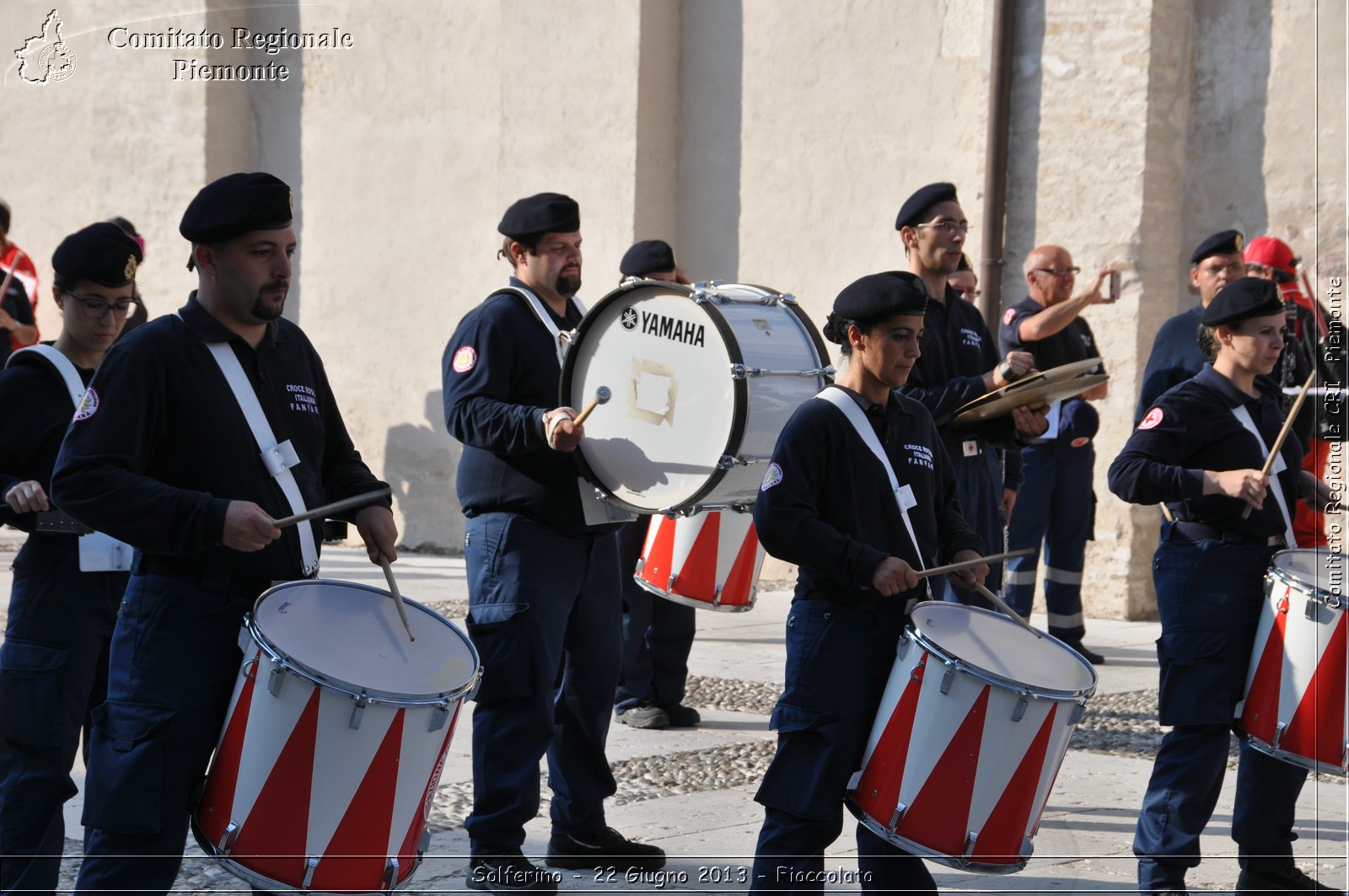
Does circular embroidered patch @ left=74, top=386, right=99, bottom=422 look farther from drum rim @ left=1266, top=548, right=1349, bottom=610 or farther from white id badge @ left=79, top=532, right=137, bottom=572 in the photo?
drum rim @ left=1266, top=548, right=1349, bottom=610

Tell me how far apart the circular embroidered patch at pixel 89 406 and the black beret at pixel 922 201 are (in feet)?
9.86

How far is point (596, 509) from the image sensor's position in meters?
4.72

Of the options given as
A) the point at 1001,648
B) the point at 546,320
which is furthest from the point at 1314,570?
the point at 546,320

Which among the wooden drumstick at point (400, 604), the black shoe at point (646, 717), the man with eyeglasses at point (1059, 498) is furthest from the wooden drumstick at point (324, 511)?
the man with eyeglasses at point (1059, 498)

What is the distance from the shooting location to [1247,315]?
184 inches

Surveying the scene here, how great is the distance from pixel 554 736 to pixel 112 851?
1.82m

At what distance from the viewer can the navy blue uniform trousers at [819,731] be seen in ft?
12.3

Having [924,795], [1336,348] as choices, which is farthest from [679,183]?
[924,795]

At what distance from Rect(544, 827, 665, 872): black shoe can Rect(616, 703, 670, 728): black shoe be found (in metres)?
1.85

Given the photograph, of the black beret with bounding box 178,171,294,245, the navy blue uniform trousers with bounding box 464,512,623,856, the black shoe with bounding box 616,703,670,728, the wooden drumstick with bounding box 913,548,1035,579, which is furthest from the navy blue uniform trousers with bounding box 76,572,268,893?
the black shoe with bounding box 616,703,670,728

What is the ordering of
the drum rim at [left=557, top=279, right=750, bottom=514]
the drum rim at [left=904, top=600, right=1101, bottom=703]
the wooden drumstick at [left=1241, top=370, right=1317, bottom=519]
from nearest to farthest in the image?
the drum rim at [left=904, top=600, right=1101, bottom=703], the wooden drumstick at [left=1241, top=370, right=1317, bottom=519], the drum rim at [left=557, top=279, right=750, bottom=514]

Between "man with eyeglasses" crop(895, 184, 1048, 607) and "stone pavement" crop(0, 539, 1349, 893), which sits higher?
"man with eyeglasses" crop(895, 184, 1048, 607)

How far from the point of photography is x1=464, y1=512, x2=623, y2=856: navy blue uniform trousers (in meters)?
4.52

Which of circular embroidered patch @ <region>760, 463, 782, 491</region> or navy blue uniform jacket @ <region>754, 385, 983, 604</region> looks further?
circular embroidered patch @ <region>760, 463, 782, 491</region>
